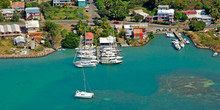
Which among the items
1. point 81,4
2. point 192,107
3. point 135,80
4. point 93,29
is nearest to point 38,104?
point 135,80

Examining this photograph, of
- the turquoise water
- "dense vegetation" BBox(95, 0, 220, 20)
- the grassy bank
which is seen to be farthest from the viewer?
"dense vegetation" BBox(95, 0, 220, 20)

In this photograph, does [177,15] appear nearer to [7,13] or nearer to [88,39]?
[88,39]

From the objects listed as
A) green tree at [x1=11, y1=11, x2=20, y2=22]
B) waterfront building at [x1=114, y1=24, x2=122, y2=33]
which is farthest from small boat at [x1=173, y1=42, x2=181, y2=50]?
green tree at [x1=11, y1=11, x2=20, y2=22]

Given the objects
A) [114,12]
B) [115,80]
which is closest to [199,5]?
[114,12]

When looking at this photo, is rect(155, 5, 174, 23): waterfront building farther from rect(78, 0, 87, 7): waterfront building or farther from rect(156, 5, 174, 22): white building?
rect(78, 0, 87, 7): waterfront building

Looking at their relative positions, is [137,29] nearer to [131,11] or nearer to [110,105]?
[131,11]

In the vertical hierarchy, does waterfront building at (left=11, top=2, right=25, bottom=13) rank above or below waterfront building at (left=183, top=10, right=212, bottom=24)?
above

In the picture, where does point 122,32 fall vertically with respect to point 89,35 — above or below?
above

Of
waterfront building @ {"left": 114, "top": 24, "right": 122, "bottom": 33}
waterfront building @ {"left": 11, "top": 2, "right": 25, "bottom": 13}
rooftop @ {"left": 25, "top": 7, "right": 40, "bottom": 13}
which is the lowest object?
waterfront building @ {"left": 114, "top": 24, "right": 122, "bottom": 33}
